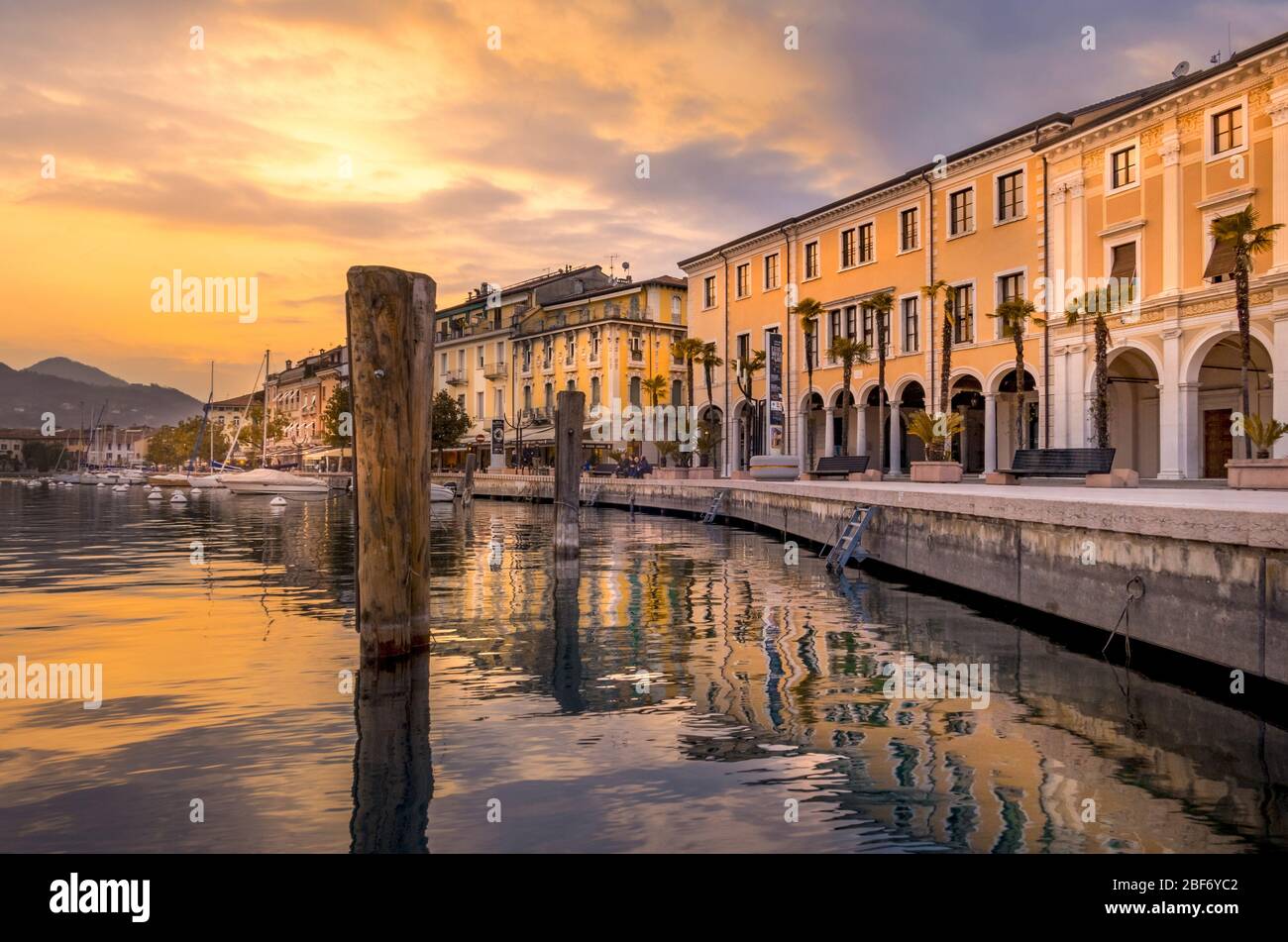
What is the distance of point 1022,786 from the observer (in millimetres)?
5918

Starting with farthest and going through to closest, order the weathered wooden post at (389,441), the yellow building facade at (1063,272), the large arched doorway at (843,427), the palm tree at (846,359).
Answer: the large arched doorway at (843,427) < the palm tree at (846,359) < the yellow building facade at (1063,272) < the weathered wooden post at (389,441)

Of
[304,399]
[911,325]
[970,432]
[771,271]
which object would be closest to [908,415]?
[970,432]

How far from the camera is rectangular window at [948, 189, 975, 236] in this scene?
36.1m

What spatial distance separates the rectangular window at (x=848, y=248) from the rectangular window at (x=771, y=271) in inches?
190

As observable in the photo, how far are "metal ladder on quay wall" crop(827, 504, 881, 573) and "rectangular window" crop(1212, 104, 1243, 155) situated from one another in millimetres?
16356

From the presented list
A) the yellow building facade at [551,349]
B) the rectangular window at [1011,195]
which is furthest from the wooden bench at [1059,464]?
the yellow building facade at [551,349]

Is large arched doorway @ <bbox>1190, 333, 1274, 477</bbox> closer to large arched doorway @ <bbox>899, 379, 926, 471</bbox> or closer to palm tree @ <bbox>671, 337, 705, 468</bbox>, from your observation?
large arched doorway @ <bbox>899, 379, 926, 471</bbox>

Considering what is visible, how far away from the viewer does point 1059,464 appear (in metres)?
24.4

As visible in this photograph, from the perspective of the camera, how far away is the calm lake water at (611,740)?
5.20m

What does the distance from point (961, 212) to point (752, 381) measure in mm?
14896

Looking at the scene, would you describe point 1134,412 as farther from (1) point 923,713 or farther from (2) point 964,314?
(1) point 923,713

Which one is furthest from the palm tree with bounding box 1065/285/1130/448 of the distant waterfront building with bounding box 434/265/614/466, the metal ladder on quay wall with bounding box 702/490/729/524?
the distant waterfront building with bounding box 434/265/614/466

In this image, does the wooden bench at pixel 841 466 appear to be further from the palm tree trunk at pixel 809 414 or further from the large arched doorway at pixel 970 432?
the palm tree trunk at pixel 809 414
